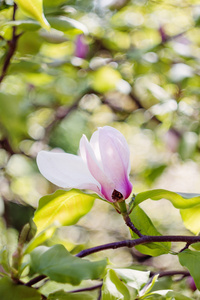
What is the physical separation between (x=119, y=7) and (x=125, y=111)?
424 mm

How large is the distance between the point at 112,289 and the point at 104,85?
0.84 metres

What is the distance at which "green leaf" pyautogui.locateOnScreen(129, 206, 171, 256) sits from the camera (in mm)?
509

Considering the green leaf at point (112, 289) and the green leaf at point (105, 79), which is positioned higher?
the green leaf at point (112, 289)

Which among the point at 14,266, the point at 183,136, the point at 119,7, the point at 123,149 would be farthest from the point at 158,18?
the point at 14,266

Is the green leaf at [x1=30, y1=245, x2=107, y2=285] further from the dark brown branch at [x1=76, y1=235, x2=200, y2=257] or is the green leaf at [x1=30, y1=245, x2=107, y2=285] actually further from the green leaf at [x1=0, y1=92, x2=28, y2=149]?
the green leaf at [x1=0, y1=92, x2=28, y2=149]

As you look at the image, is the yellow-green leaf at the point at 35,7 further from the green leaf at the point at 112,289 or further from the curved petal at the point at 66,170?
the green leaf at the point at 112,289

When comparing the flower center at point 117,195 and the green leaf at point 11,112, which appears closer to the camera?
the flower center at point 117,195

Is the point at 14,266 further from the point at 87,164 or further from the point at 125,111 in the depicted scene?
the point at 125,111

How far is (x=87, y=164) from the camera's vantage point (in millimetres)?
504

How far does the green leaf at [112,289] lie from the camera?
0.47 metres

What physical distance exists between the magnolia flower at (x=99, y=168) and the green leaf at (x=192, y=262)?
3.9 inches

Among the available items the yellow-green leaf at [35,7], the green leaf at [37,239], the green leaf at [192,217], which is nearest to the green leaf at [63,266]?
the green leaf at [37,239]

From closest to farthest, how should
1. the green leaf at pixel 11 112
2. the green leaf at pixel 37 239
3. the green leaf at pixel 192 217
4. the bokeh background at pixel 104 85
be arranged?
1. the green leaf at pixel 37 239
2. the green leaf at pixel 192 217
3. the green leaf at pixel 11 112
4. the bokeh background at pixel 104 85

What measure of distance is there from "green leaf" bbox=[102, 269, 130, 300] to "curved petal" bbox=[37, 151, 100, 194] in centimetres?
10
